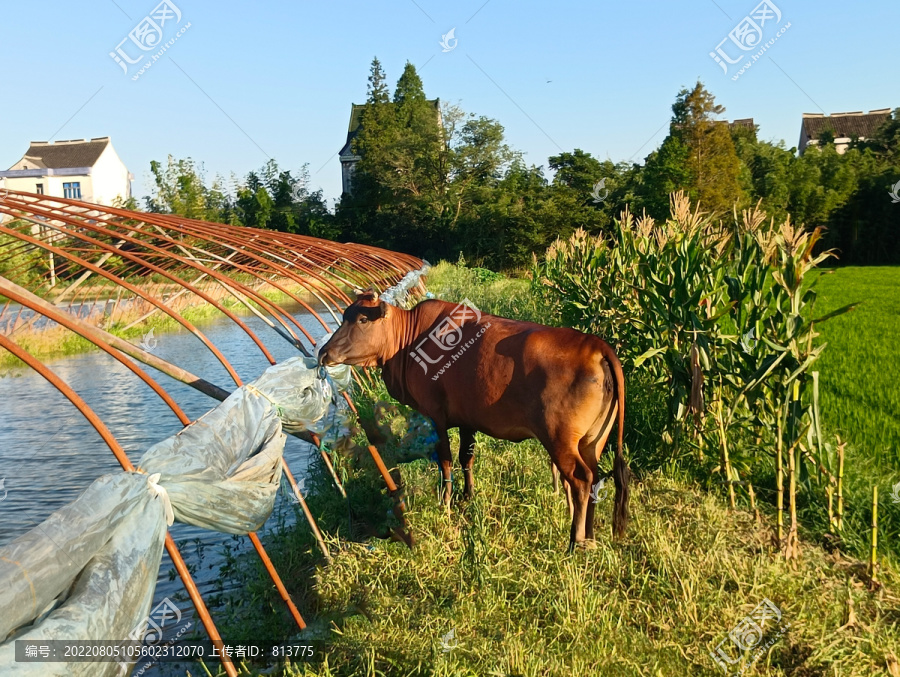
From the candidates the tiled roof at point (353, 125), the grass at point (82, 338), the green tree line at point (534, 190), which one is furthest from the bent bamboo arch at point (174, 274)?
the tiled roof at point (353, 125)

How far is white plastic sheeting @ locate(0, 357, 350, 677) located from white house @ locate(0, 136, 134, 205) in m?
46.2

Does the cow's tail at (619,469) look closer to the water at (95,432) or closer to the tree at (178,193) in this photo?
the water at (95,432)

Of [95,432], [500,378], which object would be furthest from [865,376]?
[95,432]

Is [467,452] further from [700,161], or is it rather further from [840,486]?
[700,161]

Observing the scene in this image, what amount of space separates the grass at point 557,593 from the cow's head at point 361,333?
39.1 inches

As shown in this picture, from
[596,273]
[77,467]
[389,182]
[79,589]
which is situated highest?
[389,182]

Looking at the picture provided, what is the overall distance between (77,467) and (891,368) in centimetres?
1109

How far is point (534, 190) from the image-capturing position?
38.8 meters

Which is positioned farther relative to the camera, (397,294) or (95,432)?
(95,432)

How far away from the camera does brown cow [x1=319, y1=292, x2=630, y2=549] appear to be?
4.78m

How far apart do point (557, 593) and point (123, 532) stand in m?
2.27

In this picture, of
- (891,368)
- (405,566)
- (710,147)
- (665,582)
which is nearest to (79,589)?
(405,566)

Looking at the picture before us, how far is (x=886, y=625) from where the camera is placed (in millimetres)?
3629

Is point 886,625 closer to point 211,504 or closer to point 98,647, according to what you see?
point 211,504
